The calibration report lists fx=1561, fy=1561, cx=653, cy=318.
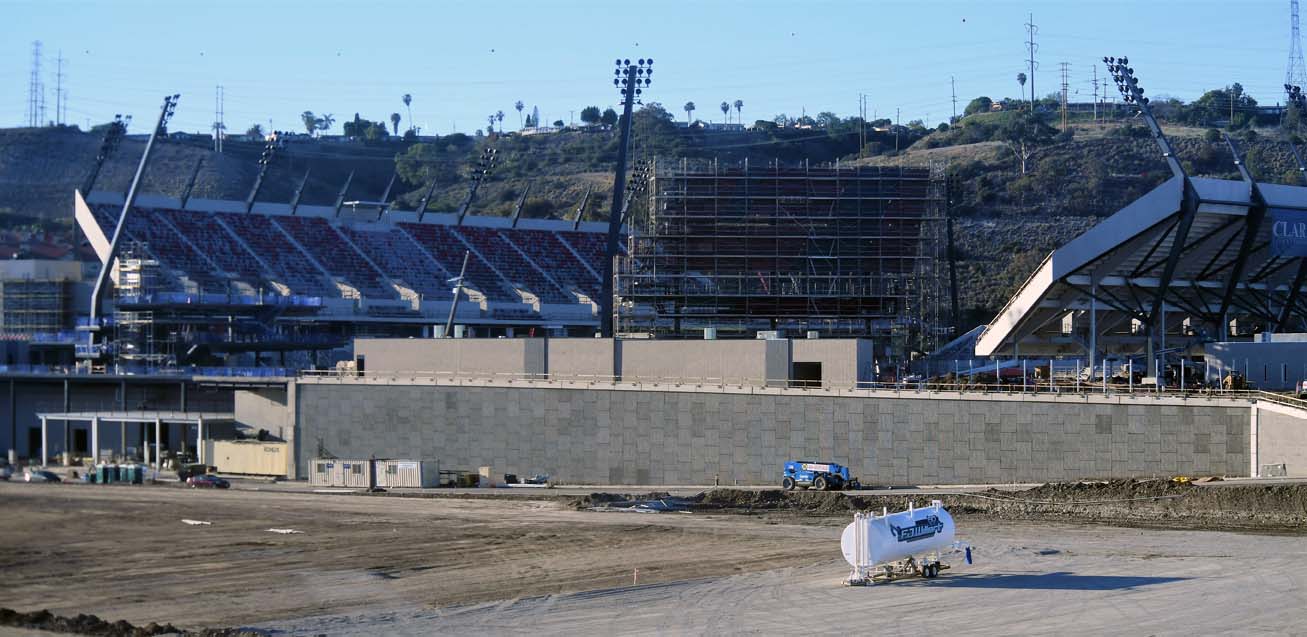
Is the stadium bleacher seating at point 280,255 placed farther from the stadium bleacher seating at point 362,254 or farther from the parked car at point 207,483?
the parked car at point 207,483

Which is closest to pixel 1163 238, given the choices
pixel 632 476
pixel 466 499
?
pixel 632 476

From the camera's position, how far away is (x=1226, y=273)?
70.2 meters

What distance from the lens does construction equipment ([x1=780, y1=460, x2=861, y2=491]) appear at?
186ft

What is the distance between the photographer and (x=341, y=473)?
66.3m

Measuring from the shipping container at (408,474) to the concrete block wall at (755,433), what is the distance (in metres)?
4.68

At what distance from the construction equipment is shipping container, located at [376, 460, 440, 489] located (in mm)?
15172

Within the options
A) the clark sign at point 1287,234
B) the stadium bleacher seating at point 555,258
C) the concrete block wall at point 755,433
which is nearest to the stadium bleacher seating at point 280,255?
the stadium bleacher seating at point 555,258

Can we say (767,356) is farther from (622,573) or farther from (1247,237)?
(622,573)

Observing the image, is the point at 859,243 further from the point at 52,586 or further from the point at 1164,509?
the point at 52,586

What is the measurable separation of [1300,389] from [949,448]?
12.7 metres

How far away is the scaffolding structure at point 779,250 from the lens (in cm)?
8662

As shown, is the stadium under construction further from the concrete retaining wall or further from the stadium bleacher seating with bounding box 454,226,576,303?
the stadium bleacher seating with bounding box 454,226,576,303

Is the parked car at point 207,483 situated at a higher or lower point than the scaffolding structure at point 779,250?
lower

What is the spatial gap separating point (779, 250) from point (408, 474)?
30434 mm
